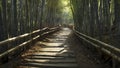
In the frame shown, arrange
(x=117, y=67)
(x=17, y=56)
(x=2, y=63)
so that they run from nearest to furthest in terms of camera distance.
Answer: (x=117, y=67)
(x=2, y=63)
(x=17, y=56)

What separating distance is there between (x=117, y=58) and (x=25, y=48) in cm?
553

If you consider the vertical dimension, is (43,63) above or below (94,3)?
below

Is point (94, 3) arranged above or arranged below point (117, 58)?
above

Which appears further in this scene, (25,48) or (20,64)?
(25,48)

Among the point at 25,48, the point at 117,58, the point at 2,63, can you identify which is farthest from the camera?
the point at 25,48

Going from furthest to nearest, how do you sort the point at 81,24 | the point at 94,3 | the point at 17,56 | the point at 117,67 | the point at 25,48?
the point at 81,24, the point at 94,3, the point at 25,48, the point at 17,56, the point at 117,67

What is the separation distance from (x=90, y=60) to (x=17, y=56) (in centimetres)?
281

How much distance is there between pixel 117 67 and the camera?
7.41 metres

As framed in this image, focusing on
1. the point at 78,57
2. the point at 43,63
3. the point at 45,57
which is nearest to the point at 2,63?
the point at 43,63

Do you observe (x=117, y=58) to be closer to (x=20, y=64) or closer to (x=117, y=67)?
(x=117, y=67)

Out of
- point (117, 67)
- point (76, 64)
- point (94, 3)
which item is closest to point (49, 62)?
point (76, 64)

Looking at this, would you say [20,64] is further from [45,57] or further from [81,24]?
[81,24]

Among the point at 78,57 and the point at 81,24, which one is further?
the point at 81,24

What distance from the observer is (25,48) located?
1133cm
